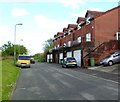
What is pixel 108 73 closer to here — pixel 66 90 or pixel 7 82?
pixel 66 90

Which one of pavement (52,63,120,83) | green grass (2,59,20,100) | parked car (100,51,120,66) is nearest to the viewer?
green grass (2,59,20,100)

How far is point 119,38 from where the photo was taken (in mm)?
31500

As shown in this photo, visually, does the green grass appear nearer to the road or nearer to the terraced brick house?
the road

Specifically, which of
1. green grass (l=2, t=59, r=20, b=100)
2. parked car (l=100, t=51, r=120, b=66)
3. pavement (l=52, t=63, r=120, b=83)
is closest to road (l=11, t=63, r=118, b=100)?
green grass (l=2, t=59, r=20, b=100)

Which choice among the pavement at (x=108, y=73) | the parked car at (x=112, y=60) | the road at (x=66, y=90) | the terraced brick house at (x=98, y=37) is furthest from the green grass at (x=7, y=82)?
the terraced brick house at (x=98, y=37)

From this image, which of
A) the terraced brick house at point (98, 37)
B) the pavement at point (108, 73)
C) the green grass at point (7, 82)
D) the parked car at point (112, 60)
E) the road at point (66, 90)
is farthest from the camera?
the terraced brick house at point (98, 37)

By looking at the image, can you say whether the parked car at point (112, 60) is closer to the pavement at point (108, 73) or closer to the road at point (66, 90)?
the pavement at point (108, 73)

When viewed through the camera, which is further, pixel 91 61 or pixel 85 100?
pixel 91 61

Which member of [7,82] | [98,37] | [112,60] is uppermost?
[98,37]

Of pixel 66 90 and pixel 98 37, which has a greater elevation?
pixel 98 37

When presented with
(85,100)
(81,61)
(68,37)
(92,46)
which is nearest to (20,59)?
(81,61)

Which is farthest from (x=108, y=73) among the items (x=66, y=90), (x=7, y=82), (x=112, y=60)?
(x=7, y=82)

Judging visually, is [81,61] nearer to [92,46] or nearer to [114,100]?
[92,46]

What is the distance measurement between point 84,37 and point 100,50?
6.53 meters
